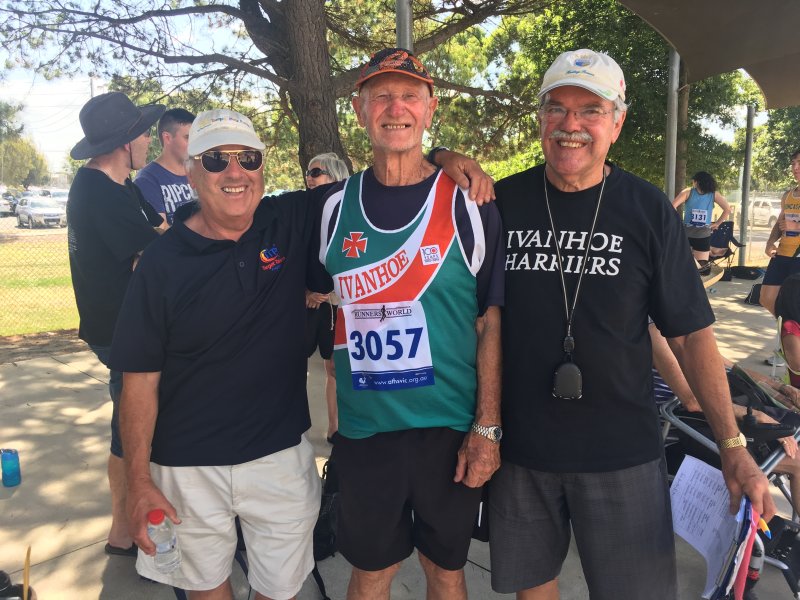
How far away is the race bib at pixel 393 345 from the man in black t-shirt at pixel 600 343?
298 mm

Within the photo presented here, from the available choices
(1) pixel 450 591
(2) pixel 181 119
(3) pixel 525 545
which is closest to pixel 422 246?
(3) pixel 525 545

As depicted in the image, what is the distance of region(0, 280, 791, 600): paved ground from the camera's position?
280cm

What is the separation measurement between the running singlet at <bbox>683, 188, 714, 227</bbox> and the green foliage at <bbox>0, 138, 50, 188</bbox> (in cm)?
5174

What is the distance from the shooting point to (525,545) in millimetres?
1988

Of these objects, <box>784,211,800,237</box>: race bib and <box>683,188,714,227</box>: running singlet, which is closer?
<box>784,211,800,237</box>: race bib

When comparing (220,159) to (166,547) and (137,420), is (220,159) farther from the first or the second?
(166,547)

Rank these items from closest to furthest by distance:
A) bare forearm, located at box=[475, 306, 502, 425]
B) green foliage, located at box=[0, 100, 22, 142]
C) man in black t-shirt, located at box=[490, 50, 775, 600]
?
man in black t-shirt, located at box=[490, 50, 775, 600]
bare forearm, located at box=[475, 306, 502, 425]
green foliage, located at box=[0, 100, 22, 142]

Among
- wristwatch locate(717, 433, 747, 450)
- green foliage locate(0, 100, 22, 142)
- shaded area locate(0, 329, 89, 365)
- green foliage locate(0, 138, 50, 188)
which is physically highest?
green foliage locate(0, 138, 50, 188)

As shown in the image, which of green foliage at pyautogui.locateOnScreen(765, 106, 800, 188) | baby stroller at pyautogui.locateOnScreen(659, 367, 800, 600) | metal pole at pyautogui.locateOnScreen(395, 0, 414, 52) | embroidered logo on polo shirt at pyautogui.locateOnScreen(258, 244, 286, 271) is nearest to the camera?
embroidered logo on polo shirt at pyautogui.locateOnScreen(258, 244, 286, 271)

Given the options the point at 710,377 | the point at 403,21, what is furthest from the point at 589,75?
the point at 403,21

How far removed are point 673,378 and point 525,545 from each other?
3.58 ft

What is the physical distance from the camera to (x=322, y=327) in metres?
2.32

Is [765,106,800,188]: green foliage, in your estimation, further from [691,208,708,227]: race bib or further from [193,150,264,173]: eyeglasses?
[193,150,264,173]: eyeglasses

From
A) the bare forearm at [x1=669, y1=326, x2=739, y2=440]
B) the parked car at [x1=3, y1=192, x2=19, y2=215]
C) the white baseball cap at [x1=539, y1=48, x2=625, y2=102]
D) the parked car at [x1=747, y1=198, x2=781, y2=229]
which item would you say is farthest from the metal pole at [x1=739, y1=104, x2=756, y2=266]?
the parked car at [x1=3, y1=192, x2=19, y2=215]
